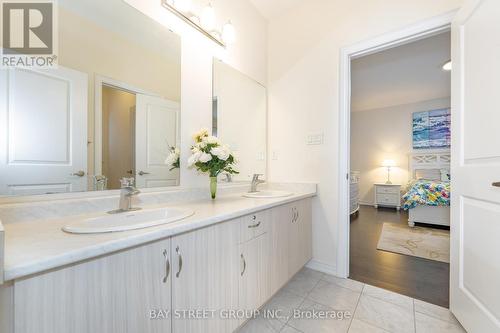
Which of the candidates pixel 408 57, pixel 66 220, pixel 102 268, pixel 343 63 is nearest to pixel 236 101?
pixel 343 63

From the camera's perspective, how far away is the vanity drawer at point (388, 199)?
16.0 feet

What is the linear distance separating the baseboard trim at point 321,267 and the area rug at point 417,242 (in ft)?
3.28

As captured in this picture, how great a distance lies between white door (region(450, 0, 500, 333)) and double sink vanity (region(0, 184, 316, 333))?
1.10 metres

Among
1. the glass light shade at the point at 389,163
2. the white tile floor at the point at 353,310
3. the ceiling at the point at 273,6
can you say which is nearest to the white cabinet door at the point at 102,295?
the white tile floor at the point at 353,310

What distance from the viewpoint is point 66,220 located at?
90 centimetres

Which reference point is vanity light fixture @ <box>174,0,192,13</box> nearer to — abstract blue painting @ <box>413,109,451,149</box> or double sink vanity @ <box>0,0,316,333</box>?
double sink vanity @ <box>0,0,316,333</box>

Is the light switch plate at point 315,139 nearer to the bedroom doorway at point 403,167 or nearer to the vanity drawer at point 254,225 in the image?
the bedroom doorway at point 403,167

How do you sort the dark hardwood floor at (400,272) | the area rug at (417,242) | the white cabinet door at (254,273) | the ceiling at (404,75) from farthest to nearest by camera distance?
the ceiling at (404,75), the area rug at (417,242), the dark hardwood floor at (400,272), the white cabinet door at (254,273)

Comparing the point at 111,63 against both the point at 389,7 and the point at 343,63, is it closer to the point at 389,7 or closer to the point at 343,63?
the point at 343,63

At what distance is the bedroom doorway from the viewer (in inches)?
78.5

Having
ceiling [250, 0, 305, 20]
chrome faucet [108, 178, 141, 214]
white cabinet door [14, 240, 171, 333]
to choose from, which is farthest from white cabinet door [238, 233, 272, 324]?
ceiling [250, 0, 305, 20]

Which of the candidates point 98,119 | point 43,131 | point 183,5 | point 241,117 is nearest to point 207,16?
point 183,5

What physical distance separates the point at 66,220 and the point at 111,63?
82 cm

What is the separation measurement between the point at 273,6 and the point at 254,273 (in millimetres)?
2484
